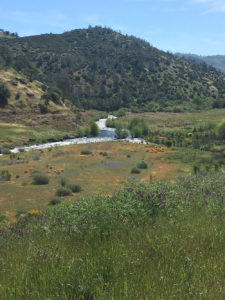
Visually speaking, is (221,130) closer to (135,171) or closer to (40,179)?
(135,171)

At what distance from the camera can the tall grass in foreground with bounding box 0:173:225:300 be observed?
3.38m

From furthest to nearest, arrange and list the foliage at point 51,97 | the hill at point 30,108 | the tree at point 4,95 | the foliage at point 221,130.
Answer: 1. the foliage at point 51,97
2. the tree at point 4,95
3. the hill at point 30,108
4. the foliage at point 221,130

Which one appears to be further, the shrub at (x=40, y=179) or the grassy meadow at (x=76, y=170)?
the shrub at (x=40, y=179)

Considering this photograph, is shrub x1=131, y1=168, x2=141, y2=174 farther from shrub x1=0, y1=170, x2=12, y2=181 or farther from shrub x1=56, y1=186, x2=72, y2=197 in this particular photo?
shrub x1=0, y1=170, x2=12, y2=181

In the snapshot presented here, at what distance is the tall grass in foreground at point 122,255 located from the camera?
133 inches

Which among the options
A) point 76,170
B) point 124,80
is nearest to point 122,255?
point 76,170

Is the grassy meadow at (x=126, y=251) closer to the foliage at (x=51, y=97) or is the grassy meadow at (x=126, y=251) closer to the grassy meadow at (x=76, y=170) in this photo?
the grassy meadow at (x=76, y=170)

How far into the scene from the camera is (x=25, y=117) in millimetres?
76250

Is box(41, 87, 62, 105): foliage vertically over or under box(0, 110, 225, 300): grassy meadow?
over

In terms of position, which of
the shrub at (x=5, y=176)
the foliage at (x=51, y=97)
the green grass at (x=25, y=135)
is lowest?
the shrub at (x=5, y=176)

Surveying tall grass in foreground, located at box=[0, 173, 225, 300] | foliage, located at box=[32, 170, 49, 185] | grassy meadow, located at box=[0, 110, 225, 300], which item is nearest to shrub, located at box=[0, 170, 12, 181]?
foliage, located at box=[32, 170, 49, 185]

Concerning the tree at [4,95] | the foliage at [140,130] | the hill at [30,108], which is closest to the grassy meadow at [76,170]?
the foliage at [140,130]

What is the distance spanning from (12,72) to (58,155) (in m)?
63.0

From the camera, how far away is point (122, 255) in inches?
167
